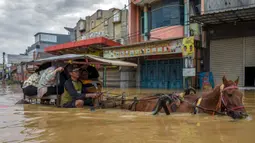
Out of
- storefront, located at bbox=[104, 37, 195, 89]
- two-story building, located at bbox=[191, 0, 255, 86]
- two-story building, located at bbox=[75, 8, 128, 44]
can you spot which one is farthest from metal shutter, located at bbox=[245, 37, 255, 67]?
two-story building, located at bbox=[75, 8, 128, 44]

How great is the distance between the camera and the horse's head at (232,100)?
3535mm

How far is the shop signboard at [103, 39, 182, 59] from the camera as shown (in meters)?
13.6

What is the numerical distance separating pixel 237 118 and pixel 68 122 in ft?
9.88

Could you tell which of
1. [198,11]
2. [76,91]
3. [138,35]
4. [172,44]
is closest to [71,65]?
[76,91]

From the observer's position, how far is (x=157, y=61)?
55.9ft

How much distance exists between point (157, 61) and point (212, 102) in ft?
43.0

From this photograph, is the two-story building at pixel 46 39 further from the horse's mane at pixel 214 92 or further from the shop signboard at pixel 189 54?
the horse's mane at pixel 214 92

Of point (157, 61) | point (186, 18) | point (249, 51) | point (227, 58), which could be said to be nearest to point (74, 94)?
point (227, 58)

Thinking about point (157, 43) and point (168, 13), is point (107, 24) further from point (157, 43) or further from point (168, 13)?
point (157, 43)

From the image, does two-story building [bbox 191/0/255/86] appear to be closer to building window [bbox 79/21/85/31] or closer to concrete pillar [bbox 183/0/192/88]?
concrete pillar [bbox 183/0/192/88]

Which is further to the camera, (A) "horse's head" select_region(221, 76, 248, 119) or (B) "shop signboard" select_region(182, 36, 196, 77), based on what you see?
(B) "shop signboard" select_region(182, 36, 196, 77)

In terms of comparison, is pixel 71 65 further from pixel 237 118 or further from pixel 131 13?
pixel 131 13

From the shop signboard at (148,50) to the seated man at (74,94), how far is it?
8.46 meters

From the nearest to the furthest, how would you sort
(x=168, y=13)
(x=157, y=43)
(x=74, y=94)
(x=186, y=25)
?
(x=74, y=94) < (x=186, y=25) < (x=157, y=43) < (x=168, y=13)
